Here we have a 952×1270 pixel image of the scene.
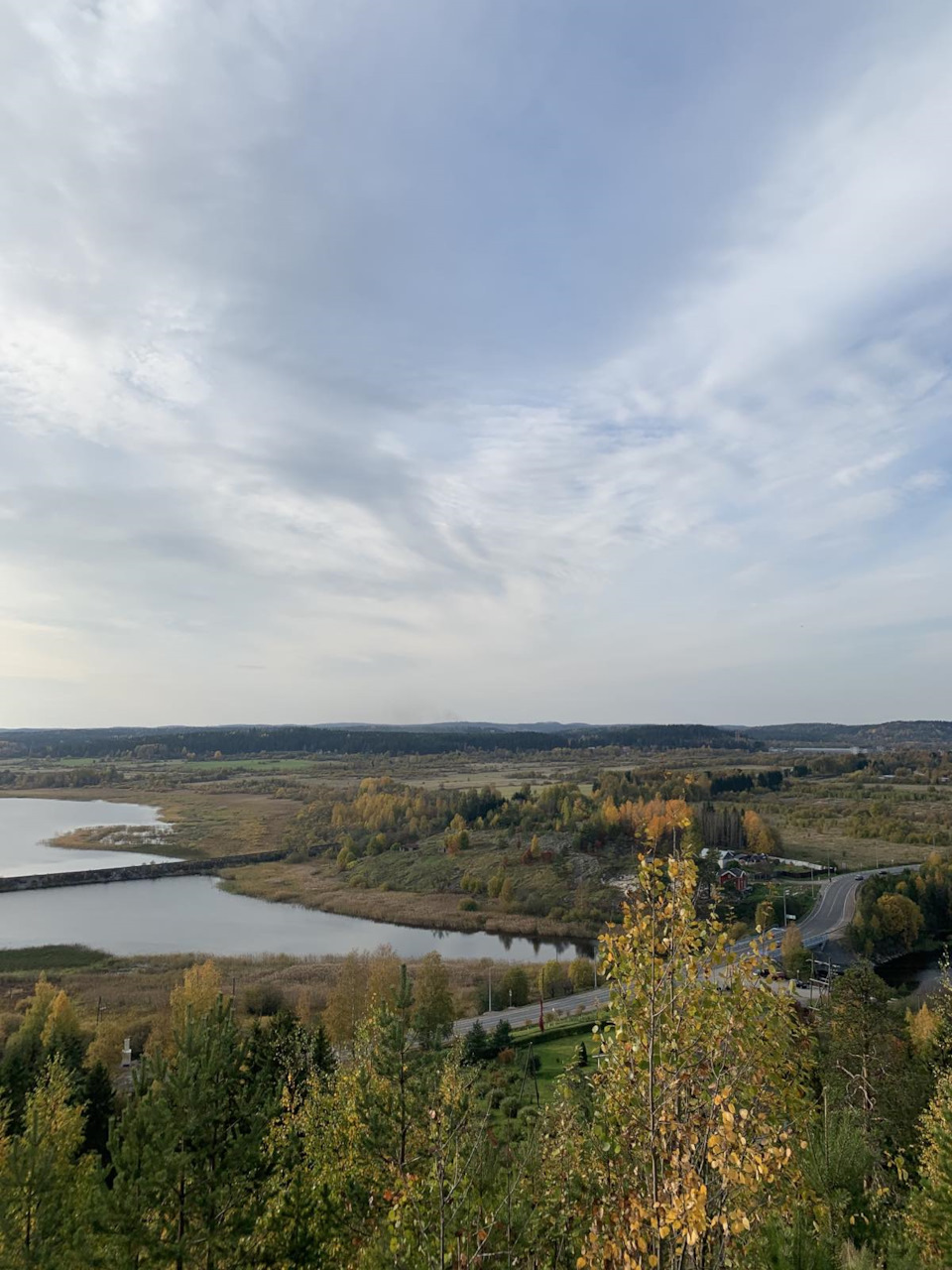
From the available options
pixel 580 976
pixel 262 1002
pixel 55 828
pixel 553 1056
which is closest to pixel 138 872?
pixel 55 828

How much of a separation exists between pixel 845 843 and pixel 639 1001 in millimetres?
106579

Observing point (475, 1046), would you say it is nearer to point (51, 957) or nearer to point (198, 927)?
point (51, 957)

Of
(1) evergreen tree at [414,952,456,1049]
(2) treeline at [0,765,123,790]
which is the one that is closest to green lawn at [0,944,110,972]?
(1) evergreen tree at [414,952,456,1049]

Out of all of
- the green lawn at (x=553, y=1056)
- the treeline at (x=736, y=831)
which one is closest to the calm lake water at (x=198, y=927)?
the green lawn at (x=553, y=1056)

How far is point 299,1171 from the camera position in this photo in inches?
544

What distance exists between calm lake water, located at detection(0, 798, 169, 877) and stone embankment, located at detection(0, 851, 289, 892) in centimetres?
287

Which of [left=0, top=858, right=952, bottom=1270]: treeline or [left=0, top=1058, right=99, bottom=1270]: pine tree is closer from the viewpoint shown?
[left=0, top=858, right=952, bottom=1270]: treeline

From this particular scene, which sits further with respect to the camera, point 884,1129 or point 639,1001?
point 884,1129

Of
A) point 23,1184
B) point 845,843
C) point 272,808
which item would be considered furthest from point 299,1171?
point 272,808

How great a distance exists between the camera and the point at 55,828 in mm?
121500

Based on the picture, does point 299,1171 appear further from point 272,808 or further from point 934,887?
point 272,808

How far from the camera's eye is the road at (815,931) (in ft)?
Answer: 138

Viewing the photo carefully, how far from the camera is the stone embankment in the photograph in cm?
8300

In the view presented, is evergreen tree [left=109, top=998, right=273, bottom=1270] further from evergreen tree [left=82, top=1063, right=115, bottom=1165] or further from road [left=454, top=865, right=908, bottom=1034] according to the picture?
road [left=454, top=865, right=908, bottom=1034]
